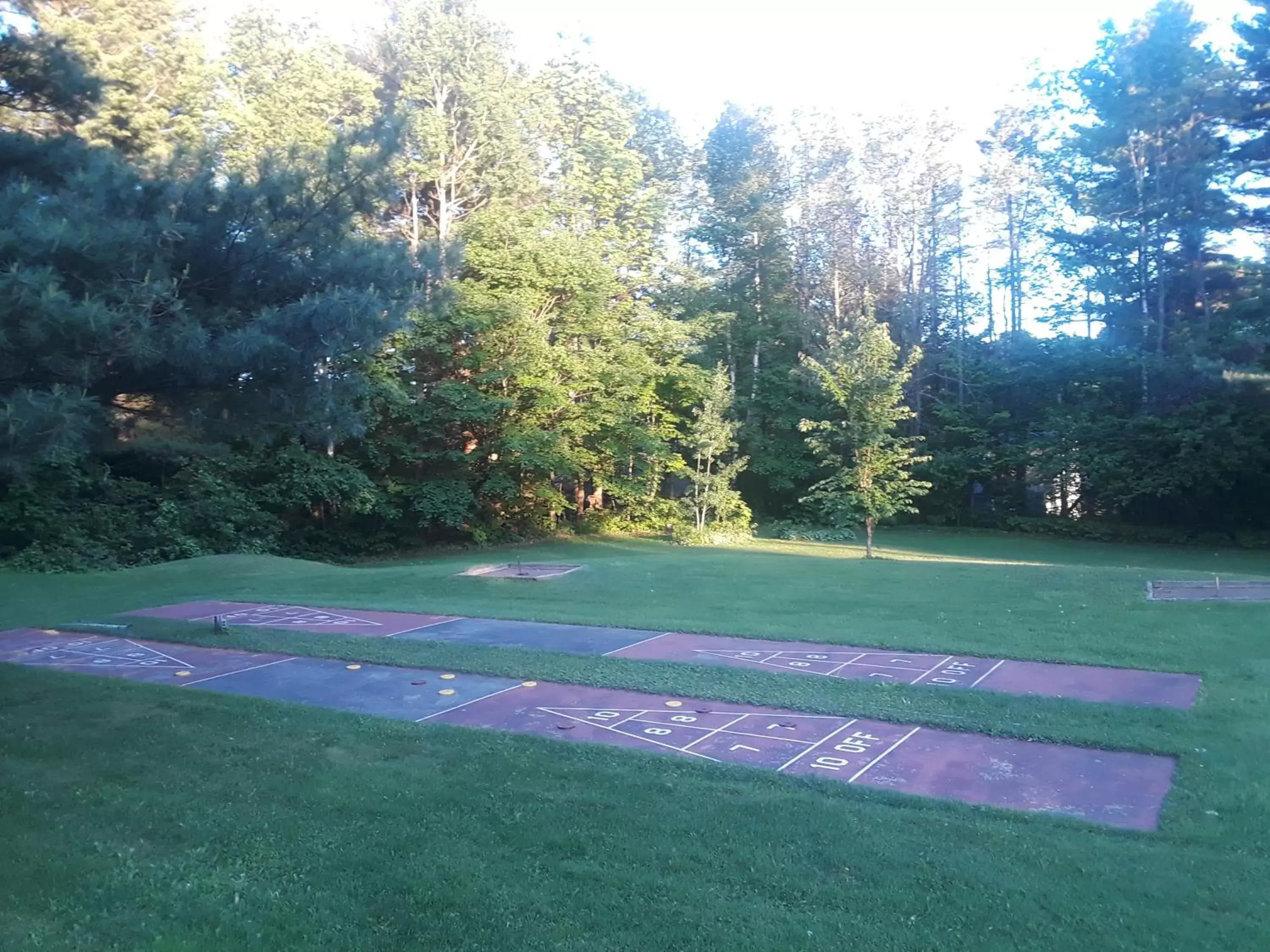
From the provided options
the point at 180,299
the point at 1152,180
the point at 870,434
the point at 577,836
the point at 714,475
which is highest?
the point at 1152,180

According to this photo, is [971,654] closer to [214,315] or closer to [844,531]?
[214,315]

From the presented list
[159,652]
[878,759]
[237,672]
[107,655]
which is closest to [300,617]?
[159,652]

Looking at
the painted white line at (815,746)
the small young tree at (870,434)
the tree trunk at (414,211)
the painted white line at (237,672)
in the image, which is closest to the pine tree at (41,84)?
the painted white line at (237,672)

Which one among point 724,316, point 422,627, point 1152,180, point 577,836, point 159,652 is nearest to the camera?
point 577,836

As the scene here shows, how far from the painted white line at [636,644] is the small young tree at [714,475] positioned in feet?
53.2

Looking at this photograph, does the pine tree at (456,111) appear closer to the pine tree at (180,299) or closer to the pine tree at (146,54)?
the pine tree at (146,54)

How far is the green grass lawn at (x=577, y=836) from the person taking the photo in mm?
4090

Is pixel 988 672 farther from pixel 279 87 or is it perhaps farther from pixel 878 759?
pixel 279 87

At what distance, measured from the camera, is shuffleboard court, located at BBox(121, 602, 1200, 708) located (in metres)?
8.51

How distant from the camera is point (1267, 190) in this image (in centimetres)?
2834

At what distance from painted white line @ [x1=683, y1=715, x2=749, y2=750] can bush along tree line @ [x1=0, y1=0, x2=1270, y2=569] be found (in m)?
5.40

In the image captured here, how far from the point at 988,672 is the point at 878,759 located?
3208mm

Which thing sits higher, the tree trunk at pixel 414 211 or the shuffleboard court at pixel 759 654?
the tree trunk at pixel 414 211

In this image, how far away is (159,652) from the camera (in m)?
10.4
